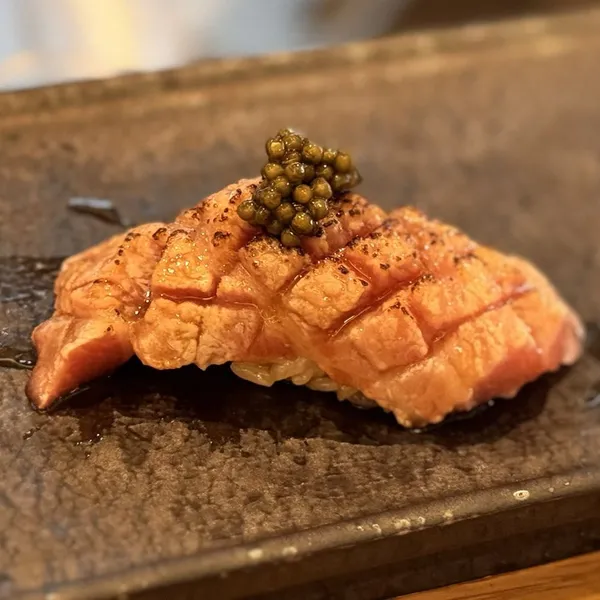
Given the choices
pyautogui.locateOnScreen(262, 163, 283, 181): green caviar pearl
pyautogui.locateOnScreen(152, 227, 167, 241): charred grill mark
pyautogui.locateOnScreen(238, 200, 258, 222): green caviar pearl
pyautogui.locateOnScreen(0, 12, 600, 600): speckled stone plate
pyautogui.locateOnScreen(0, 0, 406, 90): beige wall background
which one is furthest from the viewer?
pyautogui.locateOnScreen(0, 0, 406, 90): beige wall background

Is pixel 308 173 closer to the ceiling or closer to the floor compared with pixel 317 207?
closer to the ceiling

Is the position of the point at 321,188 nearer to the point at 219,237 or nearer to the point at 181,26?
the point at 219,237

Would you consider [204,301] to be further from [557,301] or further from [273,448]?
[557,301]

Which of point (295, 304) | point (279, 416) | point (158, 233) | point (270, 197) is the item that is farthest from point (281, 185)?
point (279, 416)

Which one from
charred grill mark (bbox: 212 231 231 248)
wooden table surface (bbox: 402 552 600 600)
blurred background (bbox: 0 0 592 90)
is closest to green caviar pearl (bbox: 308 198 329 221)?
charred grill mark (bbox: 212 231 231 248)

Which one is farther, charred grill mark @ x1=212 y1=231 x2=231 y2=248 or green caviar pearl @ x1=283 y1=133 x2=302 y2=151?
charred grill mark @ x1=212 y1=231 x2=231 y2=248

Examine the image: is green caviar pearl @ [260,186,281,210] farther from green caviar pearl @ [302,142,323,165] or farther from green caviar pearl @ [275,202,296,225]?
green caviar pearl @ [302,142,323,165]
